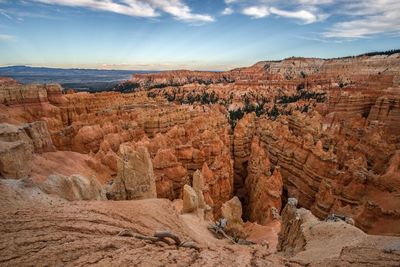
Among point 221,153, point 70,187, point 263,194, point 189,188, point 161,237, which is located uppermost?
point 161,237

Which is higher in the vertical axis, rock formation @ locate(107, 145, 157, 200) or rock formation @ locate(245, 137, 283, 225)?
rock formation @ locate(107, 145, 157, 200)

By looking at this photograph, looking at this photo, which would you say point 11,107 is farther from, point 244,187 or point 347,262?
point 347,262

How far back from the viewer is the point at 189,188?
37.3ft

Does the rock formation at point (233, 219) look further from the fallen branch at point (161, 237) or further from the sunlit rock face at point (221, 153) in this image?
the fallen branch at point (161, 237)

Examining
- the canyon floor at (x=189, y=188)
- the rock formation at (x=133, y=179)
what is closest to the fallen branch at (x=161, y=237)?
the canyon floor at (x=189, y=188)

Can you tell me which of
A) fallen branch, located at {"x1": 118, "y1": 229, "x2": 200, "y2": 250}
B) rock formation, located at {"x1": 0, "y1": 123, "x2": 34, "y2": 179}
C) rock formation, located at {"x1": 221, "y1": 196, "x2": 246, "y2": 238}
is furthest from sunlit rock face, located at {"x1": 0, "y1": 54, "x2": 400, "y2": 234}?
fallen branch, located at {"x1": 118, "y1": 229, "x2": 200, "y2": 250}

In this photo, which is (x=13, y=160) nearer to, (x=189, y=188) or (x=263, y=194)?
(x=189, y=188)

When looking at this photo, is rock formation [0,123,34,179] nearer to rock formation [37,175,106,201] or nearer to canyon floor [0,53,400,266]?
canyon floor [0,53,400,266]

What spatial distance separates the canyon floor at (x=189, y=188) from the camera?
4582mm

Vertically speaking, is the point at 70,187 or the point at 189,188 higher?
the point at 70,187

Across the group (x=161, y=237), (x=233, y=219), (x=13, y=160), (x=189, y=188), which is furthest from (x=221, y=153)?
(x=161, y=237)

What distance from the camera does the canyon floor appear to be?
4.58 metres

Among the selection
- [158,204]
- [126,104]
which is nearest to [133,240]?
[158,204]

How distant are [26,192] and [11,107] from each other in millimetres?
26269
